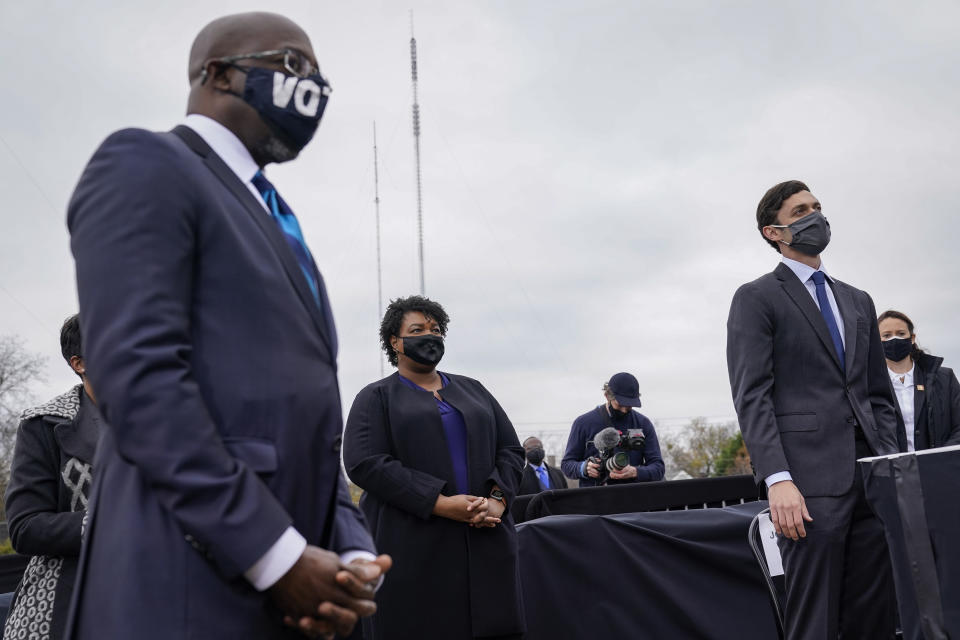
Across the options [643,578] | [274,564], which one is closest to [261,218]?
[274,564]

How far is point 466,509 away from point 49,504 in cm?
183

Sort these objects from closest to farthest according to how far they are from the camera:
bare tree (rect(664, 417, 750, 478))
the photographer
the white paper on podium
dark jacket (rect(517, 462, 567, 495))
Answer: the white paper on podium → the photographer → dark jacket (rect(517, 462, 567, 495)) → bare tree (rect(664, 417, 750, 478))

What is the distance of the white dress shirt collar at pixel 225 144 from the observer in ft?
6.19

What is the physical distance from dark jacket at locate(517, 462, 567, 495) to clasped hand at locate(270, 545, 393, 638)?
7.73m

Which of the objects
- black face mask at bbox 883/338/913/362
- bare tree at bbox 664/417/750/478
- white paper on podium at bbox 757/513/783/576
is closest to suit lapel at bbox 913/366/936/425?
black face mask at bbox 883/338/913/362

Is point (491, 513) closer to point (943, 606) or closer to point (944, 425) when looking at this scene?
point (943, 606)

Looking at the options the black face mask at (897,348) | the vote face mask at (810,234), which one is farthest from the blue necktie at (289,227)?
the black face mask at (897,348)

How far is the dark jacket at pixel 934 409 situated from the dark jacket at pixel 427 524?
3.25 m

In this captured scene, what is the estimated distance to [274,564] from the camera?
5.17ft

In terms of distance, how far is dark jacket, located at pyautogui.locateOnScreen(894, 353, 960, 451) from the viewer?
248 inches

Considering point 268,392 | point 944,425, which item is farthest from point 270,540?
point 944,425

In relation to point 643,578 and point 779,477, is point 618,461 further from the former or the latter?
point 779,477

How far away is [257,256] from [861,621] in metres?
2.98

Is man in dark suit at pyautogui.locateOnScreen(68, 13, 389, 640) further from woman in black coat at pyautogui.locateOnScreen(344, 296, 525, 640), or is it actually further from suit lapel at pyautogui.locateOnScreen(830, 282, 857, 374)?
suit lapel at pyautogui.locateOnScreen(830, 282, 857, 374)
